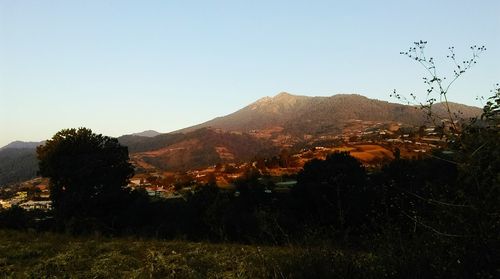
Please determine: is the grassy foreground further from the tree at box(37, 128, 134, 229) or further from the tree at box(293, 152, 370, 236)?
the tree at box(37, 128, 134, 229)

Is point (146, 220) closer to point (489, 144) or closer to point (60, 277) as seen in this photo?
point (60, 277)

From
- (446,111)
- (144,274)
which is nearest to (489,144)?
(446,111)

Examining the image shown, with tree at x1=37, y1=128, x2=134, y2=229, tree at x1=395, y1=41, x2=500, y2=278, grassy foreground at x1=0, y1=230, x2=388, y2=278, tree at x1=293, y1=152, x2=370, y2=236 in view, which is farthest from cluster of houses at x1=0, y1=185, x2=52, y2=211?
tree at x1=395, y1=41, x2=500, y2=278

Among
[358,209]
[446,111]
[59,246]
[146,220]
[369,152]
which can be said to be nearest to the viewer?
[446,111]

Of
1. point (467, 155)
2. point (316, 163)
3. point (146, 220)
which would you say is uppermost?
point (467, 155)

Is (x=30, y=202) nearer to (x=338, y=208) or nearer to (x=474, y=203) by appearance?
(x=338, y=208)

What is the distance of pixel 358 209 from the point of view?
117ft

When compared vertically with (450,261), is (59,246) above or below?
below

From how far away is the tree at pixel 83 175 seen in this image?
42.9m

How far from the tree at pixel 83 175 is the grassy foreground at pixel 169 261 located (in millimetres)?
31675

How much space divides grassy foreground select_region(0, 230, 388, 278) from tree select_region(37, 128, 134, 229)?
31675 mm

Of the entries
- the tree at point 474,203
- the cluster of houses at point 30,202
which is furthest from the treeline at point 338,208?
the cluster of houses at point 30,202

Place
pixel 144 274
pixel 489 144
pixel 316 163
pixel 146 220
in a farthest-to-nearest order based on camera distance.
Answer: pixel 316 163, pixel 146 220, pixel 144 274, pixel 489 144

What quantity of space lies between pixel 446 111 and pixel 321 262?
2.66 m
